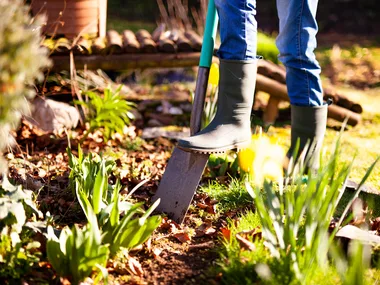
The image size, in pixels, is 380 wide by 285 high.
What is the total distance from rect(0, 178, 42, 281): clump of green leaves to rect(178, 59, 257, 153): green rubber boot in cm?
92

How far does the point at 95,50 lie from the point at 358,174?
2.00 meters

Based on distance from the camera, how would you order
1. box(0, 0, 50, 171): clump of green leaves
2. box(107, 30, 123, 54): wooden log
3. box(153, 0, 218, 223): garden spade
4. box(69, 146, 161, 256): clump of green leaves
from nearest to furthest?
box(0, 0, 50, 171): clump of green leaves → box(69, 146, 161, 256): clump of green leaves → box(153, 0, 218, 223): garden spade → box(107, 30, 123, 54): wooden log

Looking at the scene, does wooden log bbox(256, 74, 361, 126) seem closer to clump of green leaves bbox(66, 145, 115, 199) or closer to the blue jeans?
the blue jeans

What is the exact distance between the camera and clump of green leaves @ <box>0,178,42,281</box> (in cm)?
191

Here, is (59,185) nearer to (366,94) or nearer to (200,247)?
(200,247)

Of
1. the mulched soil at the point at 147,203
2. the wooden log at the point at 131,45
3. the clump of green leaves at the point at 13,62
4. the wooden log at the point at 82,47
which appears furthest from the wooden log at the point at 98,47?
the clump of green leaves at the point at 13,62

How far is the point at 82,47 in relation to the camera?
4.04 m

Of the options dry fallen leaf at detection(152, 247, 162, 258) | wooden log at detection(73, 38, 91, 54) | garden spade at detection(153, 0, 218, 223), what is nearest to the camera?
dry fallen leaf at detection(152, 247, 162, 258)

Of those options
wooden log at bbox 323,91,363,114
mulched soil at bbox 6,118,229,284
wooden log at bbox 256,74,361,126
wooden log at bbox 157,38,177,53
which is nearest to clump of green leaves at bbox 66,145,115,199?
mulched soil at bbox 6,118,229,284

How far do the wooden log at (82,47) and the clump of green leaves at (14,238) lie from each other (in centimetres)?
207

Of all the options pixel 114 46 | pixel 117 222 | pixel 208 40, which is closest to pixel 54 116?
pixel 114 46

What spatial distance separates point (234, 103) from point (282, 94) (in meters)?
1.80

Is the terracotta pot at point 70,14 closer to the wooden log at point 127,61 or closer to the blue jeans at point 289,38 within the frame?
the wooden log at point 127,61

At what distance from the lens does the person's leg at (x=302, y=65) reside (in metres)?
2.77
